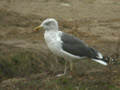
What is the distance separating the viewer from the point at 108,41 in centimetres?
1146

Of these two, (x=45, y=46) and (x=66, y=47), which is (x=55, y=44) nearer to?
(x=66, y=47)

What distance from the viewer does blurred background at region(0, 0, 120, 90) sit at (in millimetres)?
7531

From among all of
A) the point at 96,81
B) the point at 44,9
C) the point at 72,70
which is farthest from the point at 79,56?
the point at 44,9

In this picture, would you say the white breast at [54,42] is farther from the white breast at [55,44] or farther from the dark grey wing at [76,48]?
the dark grey wing at [76,48]

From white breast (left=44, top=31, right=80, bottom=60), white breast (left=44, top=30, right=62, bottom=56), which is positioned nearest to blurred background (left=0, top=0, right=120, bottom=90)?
white breast (left=44, top=31, right=80, bottom=60)

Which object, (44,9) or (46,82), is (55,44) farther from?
(44,9)

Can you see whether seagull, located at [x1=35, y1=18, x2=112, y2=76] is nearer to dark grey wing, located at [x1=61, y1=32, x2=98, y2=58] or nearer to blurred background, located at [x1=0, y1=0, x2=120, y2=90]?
dark grey wing, located at [x1=61, y1=32, x2=98, y2=58]

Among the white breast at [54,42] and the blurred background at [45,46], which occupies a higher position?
the white breast at [54,42]

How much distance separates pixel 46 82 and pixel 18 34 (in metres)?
4.54

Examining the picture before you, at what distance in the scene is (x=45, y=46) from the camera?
1072cm

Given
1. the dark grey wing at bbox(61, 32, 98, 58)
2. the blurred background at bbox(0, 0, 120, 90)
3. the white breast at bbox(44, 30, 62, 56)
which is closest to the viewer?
the blurred background at bbox(0, 0, 120, 90)

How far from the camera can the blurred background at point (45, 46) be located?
7.53 m

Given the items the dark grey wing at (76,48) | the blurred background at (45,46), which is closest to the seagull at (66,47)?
the dark grey wing at (76,48)

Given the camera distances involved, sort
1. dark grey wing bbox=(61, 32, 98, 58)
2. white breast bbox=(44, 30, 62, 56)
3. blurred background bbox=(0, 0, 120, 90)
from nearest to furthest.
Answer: blurred background bbox=(0, 0, 120, 90) → white breast bbox=(44, 30, 62, 56) → dark grey wing bbox=(61, 32, 98, 58)
